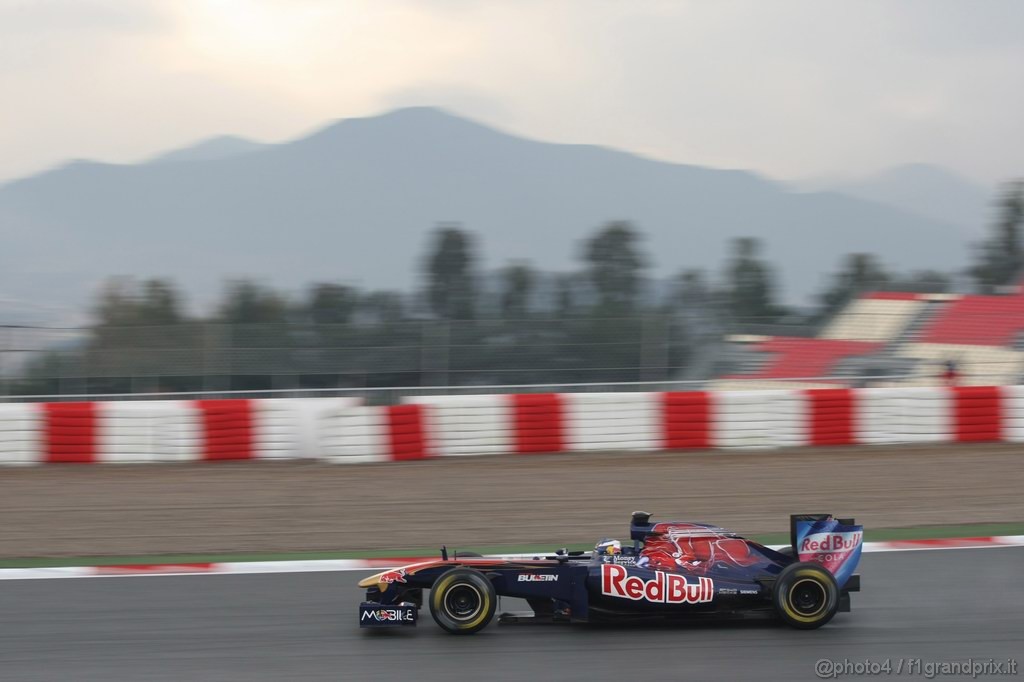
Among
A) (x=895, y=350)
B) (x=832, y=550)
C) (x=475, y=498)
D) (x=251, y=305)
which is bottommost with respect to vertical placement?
(x=475, y=498)

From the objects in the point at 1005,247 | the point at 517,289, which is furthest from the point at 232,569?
the point at 1005,247

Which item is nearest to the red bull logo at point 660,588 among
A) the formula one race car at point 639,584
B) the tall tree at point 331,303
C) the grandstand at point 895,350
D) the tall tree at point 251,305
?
the formula one race car at point 639,584

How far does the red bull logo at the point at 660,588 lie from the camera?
589 cm

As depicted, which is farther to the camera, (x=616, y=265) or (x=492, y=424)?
(x=616, y=265)

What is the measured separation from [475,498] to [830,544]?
5.62 meters

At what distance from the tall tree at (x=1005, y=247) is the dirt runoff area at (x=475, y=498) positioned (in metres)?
11.4

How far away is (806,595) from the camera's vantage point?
5.99 m

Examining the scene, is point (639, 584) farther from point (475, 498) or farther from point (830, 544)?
point (475, 498)

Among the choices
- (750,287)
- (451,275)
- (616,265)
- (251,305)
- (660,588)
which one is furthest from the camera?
(616,265)

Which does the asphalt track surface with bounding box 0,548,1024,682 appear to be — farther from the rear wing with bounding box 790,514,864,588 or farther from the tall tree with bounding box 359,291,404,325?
the tall tree with bounding box 359,291,404,325

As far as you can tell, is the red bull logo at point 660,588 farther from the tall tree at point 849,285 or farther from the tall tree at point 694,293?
the tall tree at point 849,285

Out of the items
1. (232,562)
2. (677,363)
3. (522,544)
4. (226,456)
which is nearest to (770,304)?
(677,363)

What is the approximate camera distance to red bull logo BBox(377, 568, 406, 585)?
19.9 ft

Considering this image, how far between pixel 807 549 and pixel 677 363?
10737 millimetres
